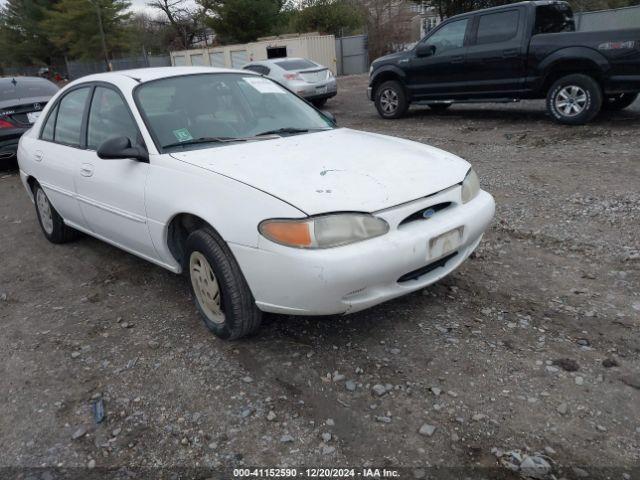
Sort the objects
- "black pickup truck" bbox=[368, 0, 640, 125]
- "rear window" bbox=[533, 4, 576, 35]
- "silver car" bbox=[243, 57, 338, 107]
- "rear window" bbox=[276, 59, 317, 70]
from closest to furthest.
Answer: "black pickup truck" bbox=[368, 0, 640, 125], "rear window" bbox=[533, 4, 576, 35], "silver car" bbox=[243, 57, 338, 107], "rear window" bbox=[276, 59, 317, 70]

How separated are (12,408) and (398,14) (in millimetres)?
32972

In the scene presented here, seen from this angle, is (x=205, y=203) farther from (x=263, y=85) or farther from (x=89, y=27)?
(x=89, y=27)

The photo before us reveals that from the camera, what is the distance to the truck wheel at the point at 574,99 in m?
7.79

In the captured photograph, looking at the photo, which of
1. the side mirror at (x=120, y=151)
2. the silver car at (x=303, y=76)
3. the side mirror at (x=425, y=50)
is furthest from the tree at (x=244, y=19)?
the side mirror at (x=120, y=151)

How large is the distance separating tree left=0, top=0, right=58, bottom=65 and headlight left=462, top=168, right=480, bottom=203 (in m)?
58.9

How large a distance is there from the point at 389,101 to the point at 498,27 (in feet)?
8.75

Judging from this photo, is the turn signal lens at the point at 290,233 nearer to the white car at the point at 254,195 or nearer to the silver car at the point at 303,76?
the white car at the point at 254,195

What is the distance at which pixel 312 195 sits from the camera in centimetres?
266

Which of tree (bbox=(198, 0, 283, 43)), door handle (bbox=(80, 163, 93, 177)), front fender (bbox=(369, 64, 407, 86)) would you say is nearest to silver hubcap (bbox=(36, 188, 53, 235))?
door handle (bbox=(80, 163, 93, 177))

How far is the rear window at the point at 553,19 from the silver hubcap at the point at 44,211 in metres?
7.63

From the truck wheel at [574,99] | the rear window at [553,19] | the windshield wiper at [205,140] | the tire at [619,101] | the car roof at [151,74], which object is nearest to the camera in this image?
the windshield wiper at [205,140]

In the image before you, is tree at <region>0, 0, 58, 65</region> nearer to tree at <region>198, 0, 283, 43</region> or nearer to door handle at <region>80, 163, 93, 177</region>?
tree at <region>198, 0, 283, 43</region>

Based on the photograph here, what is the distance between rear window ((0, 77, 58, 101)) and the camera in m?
8.75

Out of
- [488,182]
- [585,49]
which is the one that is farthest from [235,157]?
[585,49]
